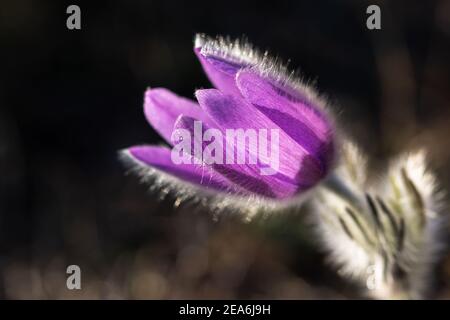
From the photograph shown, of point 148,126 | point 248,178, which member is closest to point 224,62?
point 248,178

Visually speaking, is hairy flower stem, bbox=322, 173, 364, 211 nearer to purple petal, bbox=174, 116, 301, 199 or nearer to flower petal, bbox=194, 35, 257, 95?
purple petal, bbox=174, 116, 301, 199

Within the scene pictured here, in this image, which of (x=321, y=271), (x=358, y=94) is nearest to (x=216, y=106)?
(x=321, y=271)

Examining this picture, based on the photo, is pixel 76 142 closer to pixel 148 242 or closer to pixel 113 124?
pixel 113 124

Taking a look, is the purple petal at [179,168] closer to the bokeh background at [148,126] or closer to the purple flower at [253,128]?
the purple flower at [253,128]

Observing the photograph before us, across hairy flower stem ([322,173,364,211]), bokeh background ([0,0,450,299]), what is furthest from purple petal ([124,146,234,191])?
bokeh background ([0,0,450,299])

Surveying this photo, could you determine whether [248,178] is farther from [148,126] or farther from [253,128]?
[148,126]

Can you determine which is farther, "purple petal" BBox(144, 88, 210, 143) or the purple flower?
"purple petal" BBox(144, 88, 210, 143)
